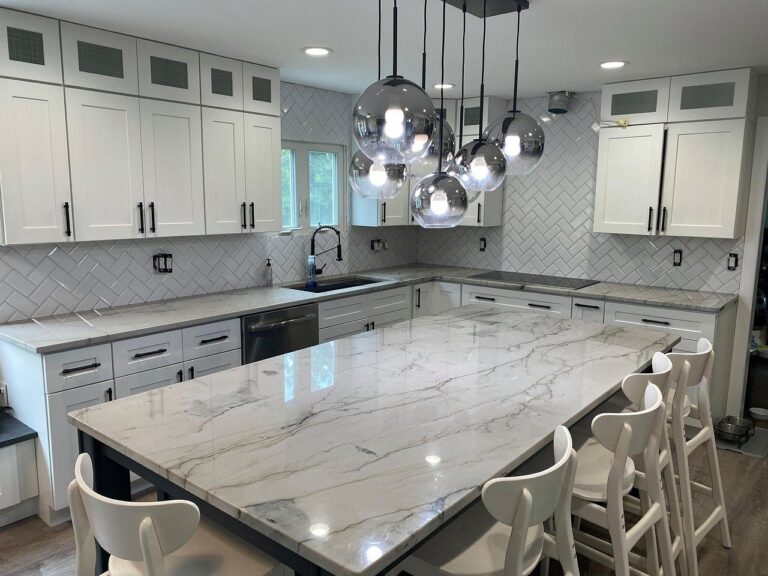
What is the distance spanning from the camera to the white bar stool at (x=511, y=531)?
131 cm

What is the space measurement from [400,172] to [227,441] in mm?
1270

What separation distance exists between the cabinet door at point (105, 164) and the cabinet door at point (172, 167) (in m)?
0.06

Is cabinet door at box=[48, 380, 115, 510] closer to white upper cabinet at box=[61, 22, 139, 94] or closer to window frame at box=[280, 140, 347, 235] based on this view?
white upper cabinet at box=[61, 22, 139, 94]

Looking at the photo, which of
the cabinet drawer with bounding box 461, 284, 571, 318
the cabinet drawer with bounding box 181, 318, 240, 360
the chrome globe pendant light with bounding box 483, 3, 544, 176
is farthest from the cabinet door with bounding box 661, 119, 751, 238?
the cabinet drawer with bounding box 181, 318, 240, 360

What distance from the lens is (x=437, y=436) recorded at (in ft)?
5.57

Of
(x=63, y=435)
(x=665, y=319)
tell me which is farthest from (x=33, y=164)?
(x=665, y=319)

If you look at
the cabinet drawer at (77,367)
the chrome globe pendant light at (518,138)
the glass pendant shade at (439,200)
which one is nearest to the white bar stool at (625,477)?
the glass pendant shade at (439,200)

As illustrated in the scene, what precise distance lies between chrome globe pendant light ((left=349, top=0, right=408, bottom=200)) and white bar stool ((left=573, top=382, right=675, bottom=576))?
116cm

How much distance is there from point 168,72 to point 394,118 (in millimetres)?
2336

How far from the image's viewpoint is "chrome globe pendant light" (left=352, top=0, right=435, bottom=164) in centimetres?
159

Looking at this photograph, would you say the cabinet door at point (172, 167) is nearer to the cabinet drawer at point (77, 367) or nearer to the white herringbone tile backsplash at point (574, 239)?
the cabinet drawer at point (77, 367)

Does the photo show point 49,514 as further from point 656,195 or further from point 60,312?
point 656,195

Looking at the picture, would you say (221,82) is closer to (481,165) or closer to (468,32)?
(468,32)

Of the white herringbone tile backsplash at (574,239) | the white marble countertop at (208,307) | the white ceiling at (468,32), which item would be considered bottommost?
the white marble countertop at (208,307)
